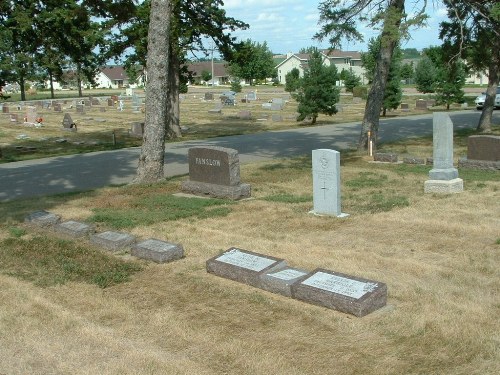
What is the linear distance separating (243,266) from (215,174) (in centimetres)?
588

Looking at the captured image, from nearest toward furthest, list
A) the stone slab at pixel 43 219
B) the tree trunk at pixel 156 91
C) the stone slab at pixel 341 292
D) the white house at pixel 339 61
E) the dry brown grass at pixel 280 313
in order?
the dry brown grass at pixel 280 313, the stone slab at pixel 341 292, the stone slab at pixel 43 219, the tree trunk at pixel 156 91, the white house at pixel 339 61

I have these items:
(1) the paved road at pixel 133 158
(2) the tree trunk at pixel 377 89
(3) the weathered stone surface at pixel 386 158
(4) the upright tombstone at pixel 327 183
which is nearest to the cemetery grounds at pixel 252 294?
(4) the upright tombstone at pixel 327 183

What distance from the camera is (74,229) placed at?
1041 centimetres

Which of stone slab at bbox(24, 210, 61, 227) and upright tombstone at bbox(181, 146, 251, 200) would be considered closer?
stone slab at bbox(24, 210, 61, 227)

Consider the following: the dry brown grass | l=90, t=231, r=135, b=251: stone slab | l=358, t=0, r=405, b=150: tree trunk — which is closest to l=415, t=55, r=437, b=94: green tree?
l=358, t=0, r=405, b=150: tree trunk

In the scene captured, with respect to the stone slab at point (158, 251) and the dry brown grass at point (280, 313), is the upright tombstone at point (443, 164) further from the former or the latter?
the stone slab at point (158, 251)

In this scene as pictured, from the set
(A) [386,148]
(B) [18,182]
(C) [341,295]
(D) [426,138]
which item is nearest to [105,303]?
(C) [341,295]

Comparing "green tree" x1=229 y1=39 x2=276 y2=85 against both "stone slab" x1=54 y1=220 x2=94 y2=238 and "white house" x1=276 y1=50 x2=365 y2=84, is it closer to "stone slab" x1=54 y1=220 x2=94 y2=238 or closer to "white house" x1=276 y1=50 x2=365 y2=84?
"white house" x1=276 y1=50 x2=365 y2=84

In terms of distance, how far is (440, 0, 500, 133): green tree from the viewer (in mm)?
20094

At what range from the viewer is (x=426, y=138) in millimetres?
26438

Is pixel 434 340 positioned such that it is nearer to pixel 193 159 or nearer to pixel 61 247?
pixel 61 247

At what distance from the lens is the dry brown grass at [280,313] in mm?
5645

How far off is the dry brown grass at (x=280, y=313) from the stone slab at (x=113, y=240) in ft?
2.55

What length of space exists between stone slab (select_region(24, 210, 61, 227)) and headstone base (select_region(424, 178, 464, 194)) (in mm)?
7506
